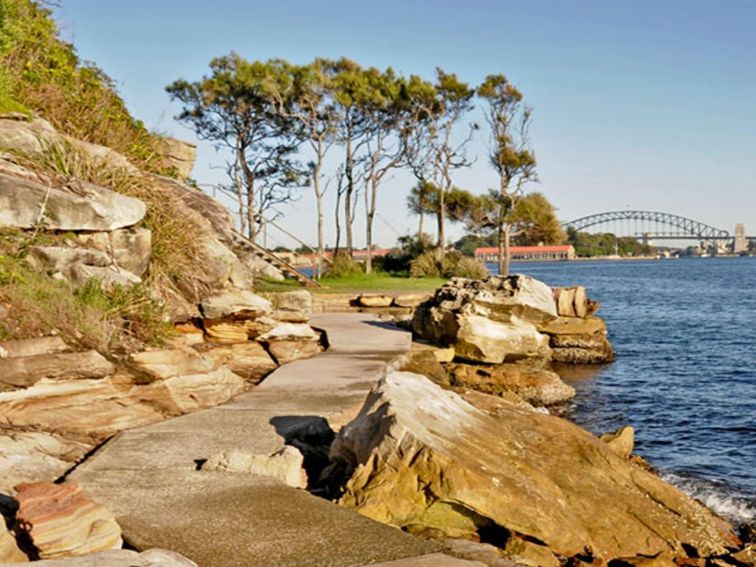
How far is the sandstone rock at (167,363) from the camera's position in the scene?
7.69 m

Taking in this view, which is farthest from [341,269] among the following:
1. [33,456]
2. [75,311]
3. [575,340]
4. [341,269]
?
[33,456]

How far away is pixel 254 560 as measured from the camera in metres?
4.16

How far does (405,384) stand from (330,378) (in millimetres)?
3405

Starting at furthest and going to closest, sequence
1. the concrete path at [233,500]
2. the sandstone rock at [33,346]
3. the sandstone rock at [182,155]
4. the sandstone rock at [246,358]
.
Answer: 1. the sandstone rock at [182,155]
2. the sandstone rock at [246,358]
3. the sandstone rock at [33,346]
4. the concrete path at [233,500]

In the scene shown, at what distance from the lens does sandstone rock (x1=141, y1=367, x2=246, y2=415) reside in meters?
7.77

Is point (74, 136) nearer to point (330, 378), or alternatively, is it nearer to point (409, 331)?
point (330, 378)

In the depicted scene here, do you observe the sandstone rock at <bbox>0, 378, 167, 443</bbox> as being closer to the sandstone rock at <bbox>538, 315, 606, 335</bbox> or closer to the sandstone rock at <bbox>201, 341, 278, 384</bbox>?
the sandstone rock at <bbox>201, 341, 278, 384</bbox>

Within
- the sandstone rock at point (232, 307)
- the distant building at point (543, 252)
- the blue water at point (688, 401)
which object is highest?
the distant building at point (543, 252)

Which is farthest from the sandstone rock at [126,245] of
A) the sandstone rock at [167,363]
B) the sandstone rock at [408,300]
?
the sandstone rock at [408,300]

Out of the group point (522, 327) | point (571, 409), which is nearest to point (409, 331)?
point (522, 327)

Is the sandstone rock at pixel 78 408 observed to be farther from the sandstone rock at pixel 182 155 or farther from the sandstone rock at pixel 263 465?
the sandstone rock at pixel 182 155

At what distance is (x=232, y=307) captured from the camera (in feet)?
35.9

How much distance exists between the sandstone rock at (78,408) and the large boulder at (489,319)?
8.29m

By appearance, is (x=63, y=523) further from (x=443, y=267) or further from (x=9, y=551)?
(x=443, y=267)
